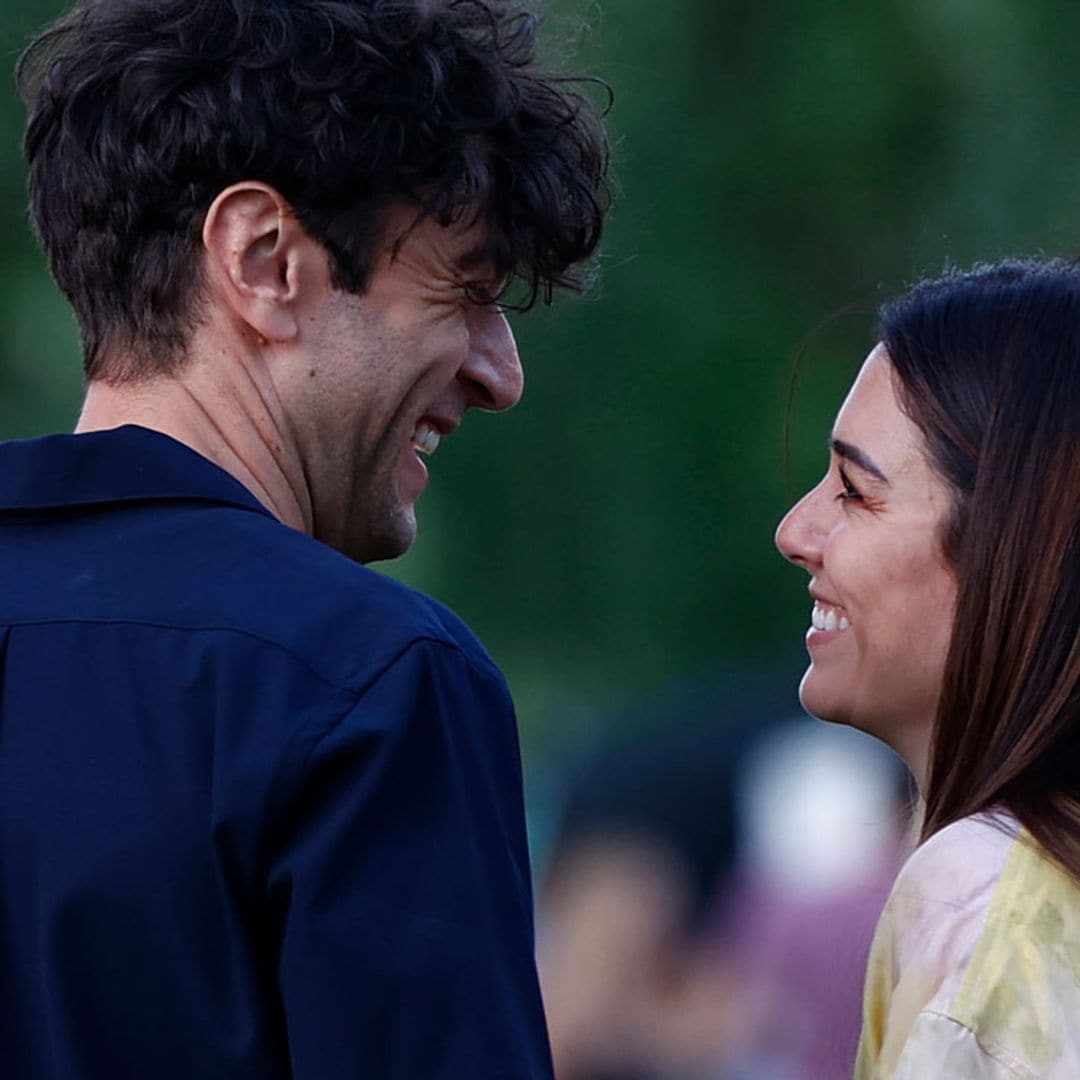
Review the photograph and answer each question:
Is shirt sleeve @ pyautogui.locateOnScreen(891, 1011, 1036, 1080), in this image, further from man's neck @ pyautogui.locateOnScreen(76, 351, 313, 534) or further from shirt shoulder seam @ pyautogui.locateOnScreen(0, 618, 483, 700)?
man's neck @ pyautogui.locateOnScreen(76, 351, 313, 534)

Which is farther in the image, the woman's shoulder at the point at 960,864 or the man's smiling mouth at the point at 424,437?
the man's smiling mouth at the point at 424,437

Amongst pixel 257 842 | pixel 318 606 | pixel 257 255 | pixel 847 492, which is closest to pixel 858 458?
pixel 847 492

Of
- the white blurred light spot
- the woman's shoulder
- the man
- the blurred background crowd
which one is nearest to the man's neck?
the man

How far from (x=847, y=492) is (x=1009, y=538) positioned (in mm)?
280

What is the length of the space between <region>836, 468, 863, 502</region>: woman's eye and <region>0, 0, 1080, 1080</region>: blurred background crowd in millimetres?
2000

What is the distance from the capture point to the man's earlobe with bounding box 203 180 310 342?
174 centimetres

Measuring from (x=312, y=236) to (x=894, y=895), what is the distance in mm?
813

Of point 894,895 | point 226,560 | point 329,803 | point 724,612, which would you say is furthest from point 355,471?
point 724,612

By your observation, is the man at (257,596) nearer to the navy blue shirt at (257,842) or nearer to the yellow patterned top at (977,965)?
the navy blue shirt at (257,842)

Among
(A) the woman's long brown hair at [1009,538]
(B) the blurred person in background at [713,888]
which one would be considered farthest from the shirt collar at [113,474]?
(B) the blurred person in background at [713,888]

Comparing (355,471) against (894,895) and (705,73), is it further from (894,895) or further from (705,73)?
(705,73)

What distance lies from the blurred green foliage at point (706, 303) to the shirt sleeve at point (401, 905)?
3.07m

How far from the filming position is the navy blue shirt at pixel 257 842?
1427mm

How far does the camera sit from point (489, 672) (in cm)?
153
